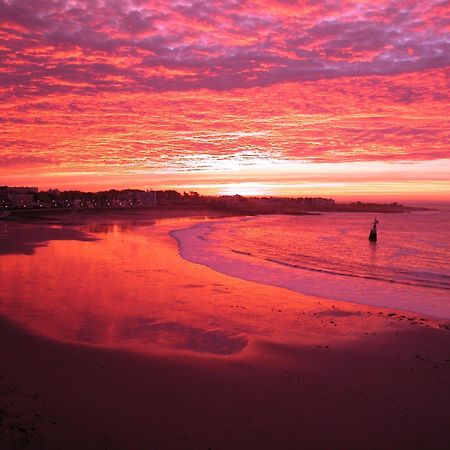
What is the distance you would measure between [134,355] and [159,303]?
494 centimetres

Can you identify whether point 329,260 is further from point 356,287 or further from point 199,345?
point 199,345

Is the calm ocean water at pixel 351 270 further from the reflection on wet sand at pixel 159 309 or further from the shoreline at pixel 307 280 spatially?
the reflection on wet sand at pixel 159 309

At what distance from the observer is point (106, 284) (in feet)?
54.3

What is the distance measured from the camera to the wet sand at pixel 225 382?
601cm

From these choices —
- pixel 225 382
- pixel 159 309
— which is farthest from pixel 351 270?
pixel 225 382

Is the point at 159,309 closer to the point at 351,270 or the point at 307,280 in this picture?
Answer: the point at 307,280

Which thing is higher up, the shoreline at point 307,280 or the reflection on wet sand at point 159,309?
the reflection on wet sand at point 159,309

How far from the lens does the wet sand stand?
6.01 metres

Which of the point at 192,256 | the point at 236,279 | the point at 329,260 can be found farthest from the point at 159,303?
the point at 329,260

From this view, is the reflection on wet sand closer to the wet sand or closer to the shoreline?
the wet sand

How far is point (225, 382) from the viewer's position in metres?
7.80

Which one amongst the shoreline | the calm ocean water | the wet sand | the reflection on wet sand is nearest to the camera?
the wet sand

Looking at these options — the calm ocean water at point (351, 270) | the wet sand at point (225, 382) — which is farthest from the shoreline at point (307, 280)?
the wet sand at point (225, 382)

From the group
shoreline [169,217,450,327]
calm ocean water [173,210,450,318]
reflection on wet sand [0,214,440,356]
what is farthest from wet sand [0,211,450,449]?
calm ocean water [173,210,450,318]
